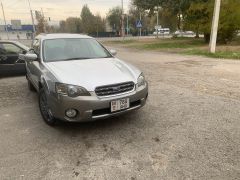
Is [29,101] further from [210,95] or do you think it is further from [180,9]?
[180,9]

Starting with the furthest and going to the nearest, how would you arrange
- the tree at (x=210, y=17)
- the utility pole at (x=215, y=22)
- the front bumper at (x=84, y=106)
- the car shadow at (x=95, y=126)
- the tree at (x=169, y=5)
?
the tree at (x=169, y=5) → the tree at (x=210, y=17) → the utility pole at (x=215, y=22) → the car shadow at (x=95, y=126) → the front bumper at (x=84, y=106)

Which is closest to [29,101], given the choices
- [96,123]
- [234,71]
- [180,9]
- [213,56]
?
[96,123]

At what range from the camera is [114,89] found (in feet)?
12.6

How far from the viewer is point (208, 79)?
7.96m

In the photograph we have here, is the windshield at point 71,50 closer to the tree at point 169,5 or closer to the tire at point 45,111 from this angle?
the tire at point 45,111

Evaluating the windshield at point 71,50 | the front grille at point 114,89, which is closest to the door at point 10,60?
the windshield at point 71,50

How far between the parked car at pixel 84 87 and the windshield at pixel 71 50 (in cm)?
2

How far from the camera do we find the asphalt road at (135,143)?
3041mm

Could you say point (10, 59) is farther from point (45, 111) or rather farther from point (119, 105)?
point (119, 105)

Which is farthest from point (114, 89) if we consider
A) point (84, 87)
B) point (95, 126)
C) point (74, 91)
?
point (95, 126)

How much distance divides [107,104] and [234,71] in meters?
7.20

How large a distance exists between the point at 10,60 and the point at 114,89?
19.7 ft

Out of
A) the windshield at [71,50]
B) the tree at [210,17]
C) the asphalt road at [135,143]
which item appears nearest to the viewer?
the asphalt road at [135,143]

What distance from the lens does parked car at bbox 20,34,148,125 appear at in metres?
3.70
